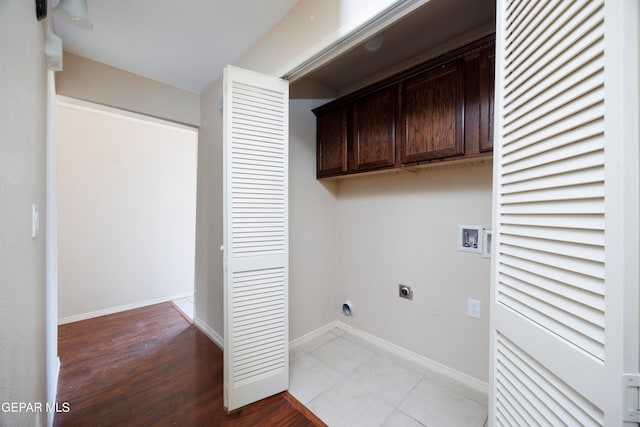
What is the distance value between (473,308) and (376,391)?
92 centimetres

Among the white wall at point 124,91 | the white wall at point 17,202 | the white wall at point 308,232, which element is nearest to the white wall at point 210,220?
the white wall at point 124,91

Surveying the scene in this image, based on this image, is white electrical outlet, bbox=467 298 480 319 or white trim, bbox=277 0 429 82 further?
white electrical outlet, bbox=467 298 480 319

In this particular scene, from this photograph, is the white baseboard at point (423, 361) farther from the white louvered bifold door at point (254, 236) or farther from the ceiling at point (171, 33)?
the ceiling at point (171, 33)

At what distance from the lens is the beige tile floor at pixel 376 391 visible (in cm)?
154

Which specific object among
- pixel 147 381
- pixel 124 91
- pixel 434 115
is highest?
pixel 124 91

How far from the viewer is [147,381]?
1.89 meters

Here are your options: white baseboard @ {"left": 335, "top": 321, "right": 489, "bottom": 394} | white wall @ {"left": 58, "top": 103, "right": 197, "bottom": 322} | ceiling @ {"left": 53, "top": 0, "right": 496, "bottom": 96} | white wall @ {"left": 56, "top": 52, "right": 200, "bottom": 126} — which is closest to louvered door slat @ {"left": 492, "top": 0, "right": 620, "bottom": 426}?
ceiling @ {"left": 53, "top": 0, "right": 496, "bottom": 96}

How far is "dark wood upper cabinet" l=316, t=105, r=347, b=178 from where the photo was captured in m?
2.29

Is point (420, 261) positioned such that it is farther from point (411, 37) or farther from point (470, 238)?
point (411, 37)

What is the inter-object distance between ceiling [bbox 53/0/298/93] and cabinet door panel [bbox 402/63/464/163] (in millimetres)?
1020

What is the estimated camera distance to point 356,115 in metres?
2.19

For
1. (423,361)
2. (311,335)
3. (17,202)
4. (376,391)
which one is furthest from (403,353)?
(17,202)

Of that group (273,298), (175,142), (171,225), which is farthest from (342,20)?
(171,225)

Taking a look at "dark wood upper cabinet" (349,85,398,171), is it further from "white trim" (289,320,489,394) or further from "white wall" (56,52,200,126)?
"white wall" (56,52,200,126)
